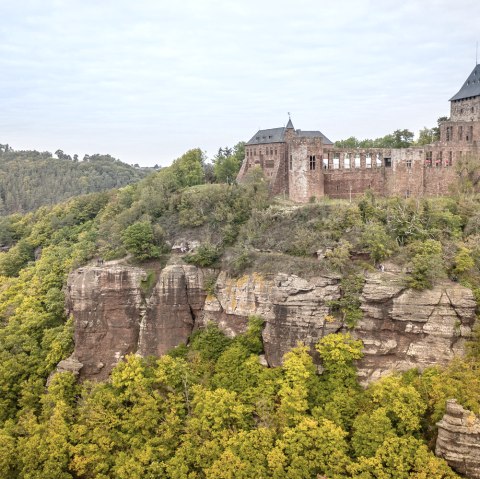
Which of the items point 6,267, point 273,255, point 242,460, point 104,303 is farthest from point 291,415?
point 6,267

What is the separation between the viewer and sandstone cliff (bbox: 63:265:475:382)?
3591cm

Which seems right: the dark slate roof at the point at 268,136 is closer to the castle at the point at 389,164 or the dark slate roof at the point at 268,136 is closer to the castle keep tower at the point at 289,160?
the castle keep tower at the point at 289,160

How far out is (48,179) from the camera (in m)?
156

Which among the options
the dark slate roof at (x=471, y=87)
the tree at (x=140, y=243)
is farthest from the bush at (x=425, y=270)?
the dark slate roof at (x=471, y=87)

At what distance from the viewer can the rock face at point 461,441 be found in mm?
29094

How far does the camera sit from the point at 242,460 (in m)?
32.3

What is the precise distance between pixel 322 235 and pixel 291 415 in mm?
16545

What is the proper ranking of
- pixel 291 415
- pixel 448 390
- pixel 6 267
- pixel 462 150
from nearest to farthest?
pixel 448 390, pixel 291 415, pixel 462 150, pixel 6 267

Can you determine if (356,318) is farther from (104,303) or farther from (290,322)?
(104,303)

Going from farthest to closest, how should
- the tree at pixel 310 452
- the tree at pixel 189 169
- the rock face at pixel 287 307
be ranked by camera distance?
the tree at pixel 189 169
the rock face at pixel 287 307
the tree at pixel 310 452

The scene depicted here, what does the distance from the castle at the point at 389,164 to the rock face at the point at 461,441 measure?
29940 millimetres

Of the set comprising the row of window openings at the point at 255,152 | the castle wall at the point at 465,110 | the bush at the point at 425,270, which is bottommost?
the bush at the point at 425,270

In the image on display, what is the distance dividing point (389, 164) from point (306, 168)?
34.0 feet

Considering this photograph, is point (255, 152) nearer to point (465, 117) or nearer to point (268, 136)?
point (268, 136)
